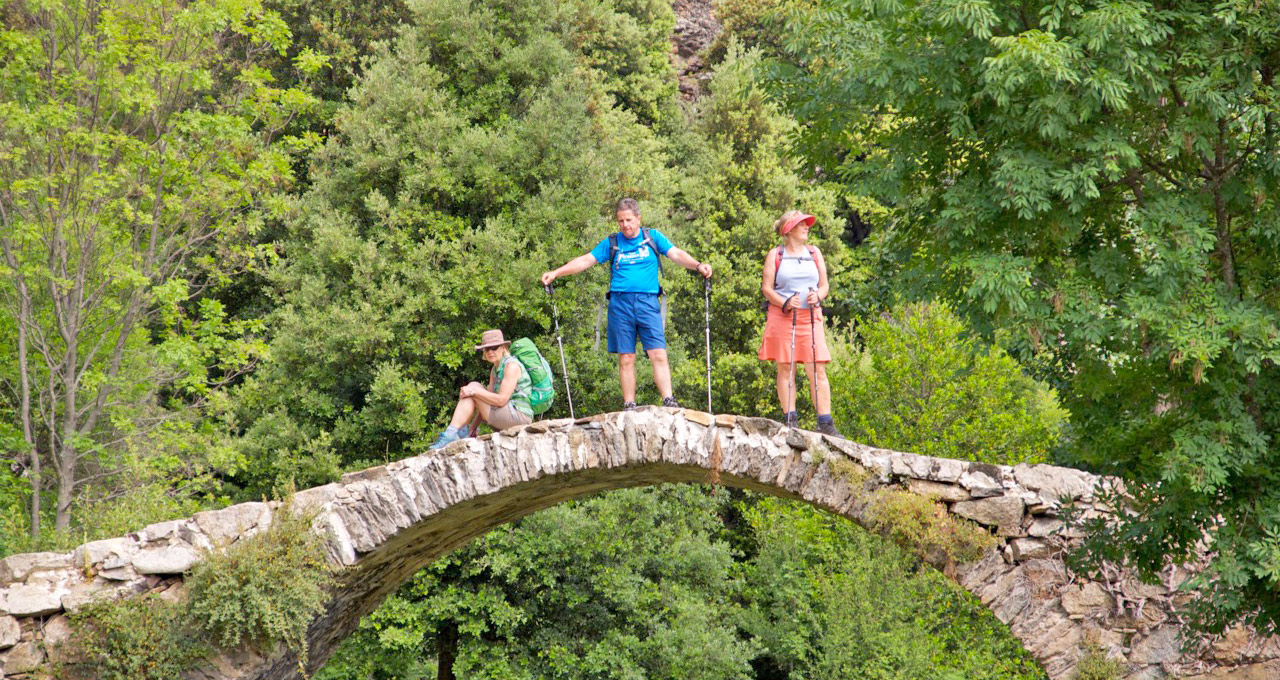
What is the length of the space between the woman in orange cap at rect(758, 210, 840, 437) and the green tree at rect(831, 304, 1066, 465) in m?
7.98

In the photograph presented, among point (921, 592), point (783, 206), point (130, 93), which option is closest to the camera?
point (130, 93)

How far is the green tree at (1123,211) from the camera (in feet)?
20.7

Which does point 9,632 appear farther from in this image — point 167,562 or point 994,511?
point 994,511

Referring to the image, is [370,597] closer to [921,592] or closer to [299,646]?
[299,646]

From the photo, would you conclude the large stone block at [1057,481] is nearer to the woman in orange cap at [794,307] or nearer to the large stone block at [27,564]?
the woman in orange cap at [794,307]

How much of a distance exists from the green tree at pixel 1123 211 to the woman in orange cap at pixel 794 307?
1.23m

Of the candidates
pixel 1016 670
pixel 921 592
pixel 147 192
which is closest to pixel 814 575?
pixel 921 592

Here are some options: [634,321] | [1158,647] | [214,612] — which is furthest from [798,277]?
[214,612]

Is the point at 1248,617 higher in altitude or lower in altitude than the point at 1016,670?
higher

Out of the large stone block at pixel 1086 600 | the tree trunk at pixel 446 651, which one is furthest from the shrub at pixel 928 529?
the tree trunk at pixel 446 651

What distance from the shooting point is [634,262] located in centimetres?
879

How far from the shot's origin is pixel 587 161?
618 inches

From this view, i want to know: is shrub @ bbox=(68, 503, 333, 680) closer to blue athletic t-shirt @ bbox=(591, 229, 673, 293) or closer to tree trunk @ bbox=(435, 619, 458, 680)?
blue athletic t-shirt @ bbox=(591, 229, 673, 293)

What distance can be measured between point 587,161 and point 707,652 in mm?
6620
